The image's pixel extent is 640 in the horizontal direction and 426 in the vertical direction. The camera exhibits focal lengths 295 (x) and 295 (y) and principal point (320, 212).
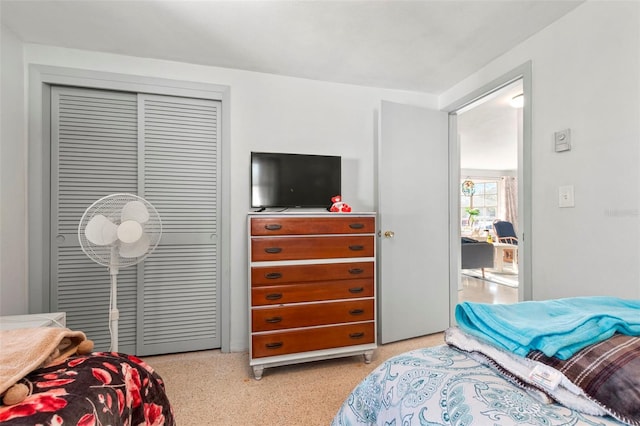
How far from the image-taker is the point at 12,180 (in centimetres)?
204

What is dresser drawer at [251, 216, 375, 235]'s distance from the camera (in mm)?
2074

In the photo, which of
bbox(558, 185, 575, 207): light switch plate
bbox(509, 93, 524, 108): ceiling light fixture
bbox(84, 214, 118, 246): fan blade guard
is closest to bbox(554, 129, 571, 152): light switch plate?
bbox(558, 185, 575, 207): light switch plate

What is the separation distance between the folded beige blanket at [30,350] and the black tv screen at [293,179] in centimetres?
159

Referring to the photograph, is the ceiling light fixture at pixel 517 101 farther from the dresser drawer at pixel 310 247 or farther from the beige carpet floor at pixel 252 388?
the beige carpet floor at pixel 252 388

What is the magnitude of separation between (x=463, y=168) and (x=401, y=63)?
619 centimetres

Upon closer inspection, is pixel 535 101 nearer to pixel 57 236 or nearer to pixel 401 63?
pixel 401 63

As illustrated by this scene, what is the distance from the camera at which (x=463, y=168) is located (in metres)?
7.80

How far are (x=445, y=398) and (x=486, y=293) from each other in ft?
14.5

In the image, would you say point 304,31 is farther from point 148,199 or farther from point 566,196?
point 566,196

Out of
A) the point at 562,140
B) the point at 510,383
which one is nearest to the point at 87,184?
the point at 510,383

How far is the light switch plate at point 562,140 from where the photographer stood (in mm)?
1817

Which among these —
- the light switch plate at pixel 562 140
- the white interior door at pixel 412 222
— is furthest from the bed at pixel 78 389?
the light switch plate at pixel 562 140

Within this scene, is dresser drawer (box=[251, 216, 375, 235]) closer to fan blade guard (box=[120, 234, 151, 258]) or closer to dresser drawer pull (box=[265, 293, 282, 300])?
dresser drawer pull (box=[265, 293, 282, 300])

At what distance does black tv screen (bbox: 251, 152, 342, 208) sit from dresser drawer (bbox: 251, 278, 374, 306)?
724 millimetres
